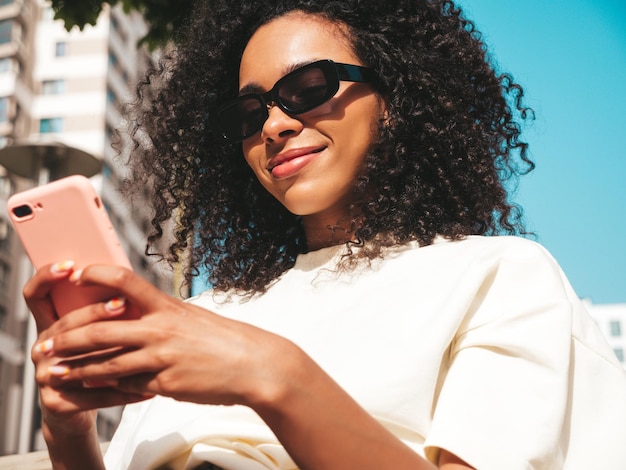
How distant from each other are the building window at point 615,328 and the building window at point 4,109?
5470 cm

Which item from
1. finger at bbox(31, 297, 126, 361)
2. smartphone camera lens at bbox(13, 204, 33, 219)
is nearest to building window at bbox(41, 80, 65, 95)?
smartphone camera lens at bbox(13, 204, 33, 219)

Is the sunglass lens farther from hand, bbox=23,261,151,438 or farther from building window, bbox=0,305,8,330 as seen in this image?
building window, bbox=0,305,8,330

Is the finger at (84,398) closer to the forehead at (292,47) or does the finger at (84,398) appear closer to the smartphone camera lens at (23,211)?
the smartphone camera lens at (23,211)

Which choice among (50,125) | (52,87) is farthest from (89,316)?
(52,87)

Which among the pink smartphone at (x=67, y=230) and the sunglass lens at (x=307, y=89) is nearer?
the pink smartphone at (x=67, y=230)

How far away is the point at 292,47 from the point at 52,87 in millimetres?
31985

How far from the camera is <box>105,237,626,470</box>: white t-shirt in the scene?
135cm

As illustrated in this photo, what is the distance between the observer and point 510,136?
2354mm

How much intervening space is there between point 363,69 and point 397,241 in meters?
0.47

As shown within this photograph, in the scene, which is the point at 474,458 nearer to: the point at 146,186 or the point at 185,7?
the point at 146,186

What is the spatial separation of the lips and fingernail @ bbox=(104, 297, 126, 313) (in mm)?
913

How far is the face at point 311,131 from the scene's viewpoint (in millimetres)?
1907

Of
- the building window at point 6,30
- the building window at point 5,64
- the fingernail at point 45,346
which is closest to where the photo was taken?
the fingernail at point 45,346

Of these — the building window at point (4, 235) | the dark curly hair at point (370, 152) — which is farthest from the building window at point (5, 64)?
the dark curly hair at point (370, 152)
